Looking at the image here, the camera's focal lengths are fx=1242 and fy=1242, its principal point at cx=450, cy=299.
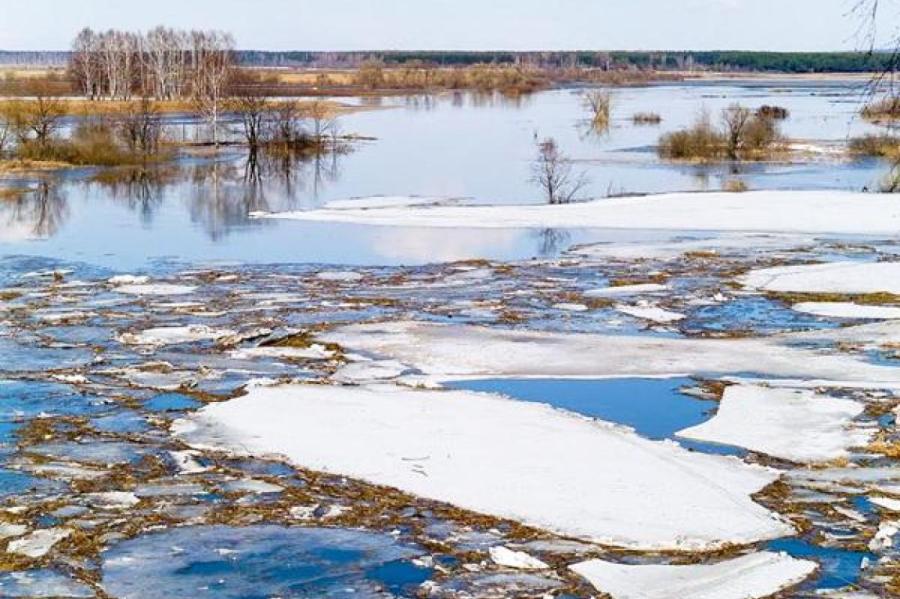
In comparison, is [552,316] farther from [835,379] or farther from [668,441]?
[668,441]

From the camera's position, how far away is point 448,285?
1625 cm

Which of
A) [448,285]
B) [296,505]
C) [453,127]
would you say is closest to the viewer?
[296,505]

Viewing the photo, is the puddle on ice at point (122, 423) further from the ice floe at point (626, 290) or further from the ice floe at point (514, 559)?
the ice floe at point (626, 290)

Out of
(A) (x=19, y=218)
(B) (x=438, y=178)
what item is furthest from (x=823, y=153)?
(A) (x=19, y=218)

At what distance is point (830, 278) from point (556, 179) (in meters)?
13.5

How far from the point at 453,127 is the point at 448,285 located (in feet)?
117

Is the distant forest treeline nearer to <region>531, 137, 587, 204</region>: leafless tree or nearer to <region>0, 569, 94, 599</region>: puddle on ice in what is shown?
<region>531, 137, 587, 204</region>: leafless tree

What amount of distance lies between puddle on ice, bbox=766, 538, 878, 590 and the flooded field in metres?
0.02

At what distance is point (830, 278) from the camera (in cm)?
1598

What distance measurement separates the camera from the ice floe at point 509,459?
6969 millimetres

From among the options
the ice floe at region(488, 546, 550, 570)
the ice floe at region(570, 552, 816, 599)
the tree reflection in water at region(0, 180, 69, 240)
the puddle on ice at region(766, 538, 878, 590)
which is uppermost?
the ice floe at region(570, 552, 816, 599)

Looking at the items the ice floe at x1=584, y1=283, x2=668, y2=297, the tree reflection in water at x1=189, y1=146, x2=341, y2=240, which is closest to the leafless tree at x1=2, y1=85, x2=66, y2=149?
the tree reflection in water at x1=189, y1=146, x2=341, y2=240

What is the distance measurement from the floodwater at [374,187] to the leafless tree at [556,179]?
40 centimetres

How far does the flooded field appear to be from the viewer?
6.49 metres
